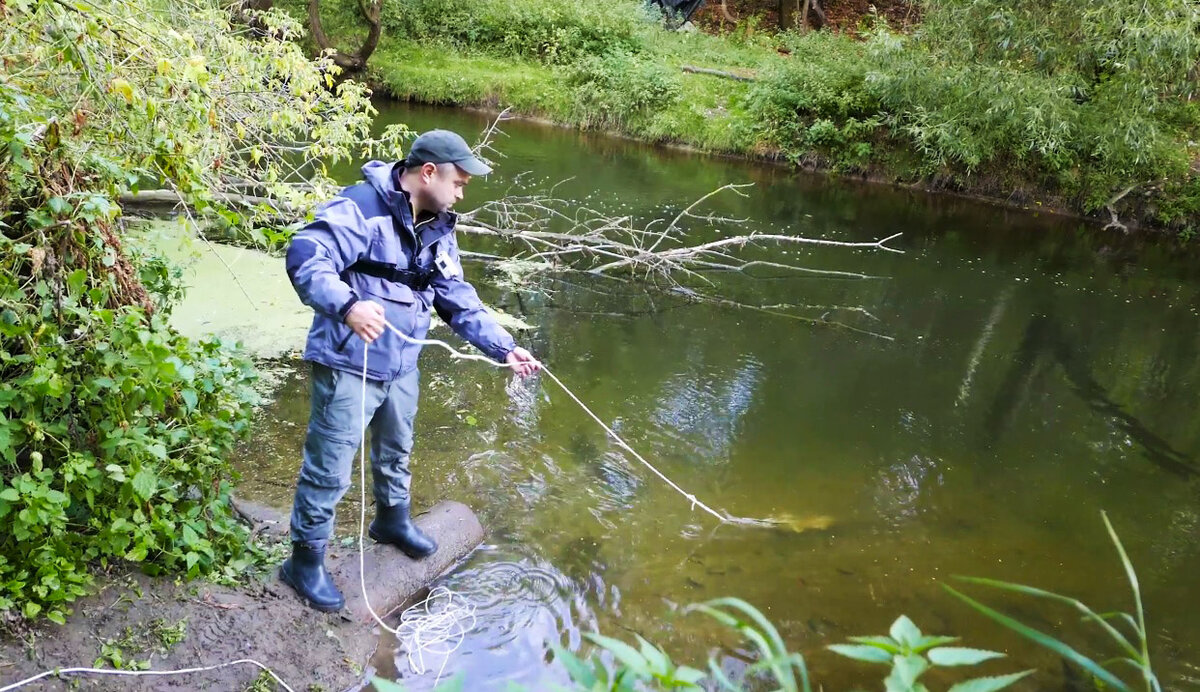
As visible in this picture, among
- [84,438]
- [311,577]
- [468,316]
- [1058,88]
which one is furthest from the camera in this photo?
[1058,88]

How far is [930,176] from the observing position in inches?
528

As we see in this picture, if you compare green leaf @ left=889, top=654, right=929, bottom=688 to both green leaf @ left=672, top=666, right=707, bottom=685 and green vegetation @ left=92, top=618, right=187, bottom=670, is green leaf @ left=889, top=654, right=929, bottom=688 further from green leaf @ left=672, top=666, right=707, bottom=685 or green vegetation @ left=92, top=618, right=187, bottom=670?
green vegetation @ left=92, top=618, right=187, bottom=670

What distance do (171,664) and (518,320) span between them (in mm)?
4468

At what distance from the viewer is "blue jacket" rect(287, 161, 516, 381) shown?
252 centimetres

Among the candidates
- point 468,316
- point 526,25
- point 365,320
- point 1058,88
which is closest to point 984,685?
point 365,320

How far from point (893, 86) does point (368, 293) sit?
11.9m

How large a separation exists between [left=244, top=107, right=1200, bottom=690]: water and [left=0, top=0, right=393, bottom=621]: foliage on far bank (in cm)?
91

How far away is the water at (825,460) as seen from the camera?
3732 mm

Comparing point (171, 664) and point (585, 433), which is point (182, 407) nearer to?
point (171, 664)

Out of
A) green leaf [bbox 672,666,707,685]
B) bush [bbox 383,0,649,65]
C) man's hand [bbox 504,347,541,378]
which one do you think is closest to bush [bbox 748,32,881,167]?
bush [bbox 383,0,649,65]

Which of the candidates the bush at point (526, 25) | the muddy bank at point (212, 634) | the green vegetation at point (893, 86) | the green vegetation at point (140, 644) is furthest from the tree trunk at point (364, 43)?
the green vegetation at point (140, 644)

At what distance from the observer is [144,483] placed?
249 centimetres

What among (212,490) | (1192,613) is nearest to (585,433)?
(212,490)

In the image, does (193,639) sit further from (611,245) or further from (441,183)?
(611,245)
